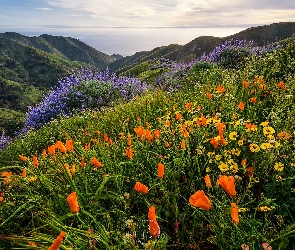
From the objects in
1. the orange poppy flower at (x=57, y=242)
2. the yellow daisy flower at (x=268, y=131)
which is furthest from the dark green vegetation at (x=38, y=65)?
the orange poppy flower at (x=57, y=242)

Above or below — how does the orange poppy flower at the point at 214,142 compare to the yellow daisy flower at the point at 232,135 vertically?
below

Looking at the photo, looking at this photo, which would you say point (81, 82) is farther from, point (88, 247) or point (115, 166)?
point (88, 247)

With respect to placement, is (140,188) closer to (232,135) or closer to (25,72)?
(232,135)

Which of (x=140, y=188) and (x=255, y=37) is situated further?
(x=255, y=37)

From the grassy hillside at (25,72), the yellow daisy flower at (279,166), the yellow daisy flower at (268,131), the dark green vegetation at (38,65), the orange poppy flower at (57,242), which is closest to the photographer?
the orange poppy flower at (57,242)

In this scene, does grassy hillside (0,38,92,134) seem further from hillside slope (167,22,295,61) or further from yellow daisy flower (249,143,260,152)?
yellow daisy flower (249,143,260,152)

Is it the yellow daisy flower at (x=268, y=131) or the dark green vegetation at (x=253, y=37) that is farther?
the dark green vegetation at (x=253, y=37)

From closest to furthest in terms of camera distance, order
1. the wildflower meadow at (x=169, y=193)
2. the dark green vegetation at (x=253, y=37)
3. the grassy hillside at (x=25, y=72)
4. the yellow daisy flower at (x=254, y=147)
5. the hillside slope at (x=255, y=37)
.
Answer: the wildflower meadow at (x=169, y=193) → the yellow daisy flower at (x=254, y=147) → the hillside slope at (x=255, y=37) → the dark green vegetation at (x=253, y=37) → the grassy hillside at (x=25, y=72)

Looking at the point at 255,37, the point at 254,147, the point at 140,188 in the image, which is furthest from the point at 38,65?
the point at 140,188

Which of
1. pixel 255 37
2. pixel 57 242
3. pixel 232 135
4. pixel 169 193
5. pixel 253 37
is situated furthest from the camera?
pixel 253 37

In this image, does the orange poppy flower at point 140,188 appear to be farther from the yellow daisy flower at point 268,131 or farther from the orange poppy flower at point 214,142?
the yellow daisy flower at point 268,131

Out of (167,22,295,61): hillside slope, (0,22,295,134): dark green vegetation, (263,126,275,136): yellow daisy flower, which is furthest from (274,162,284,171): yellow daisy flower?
(0,22,295,134): dark green vegetation

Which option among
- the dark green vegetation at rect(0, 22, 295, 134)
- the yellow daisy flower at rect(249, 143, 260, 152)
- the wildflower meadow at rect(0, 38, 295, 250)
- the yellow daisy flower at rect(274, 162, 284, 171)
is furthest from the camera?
the dark green vegetation at rect(0, 22, 295, 134)

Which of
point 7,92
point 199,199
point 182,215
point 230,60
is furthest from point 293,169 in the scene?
point 7,92
